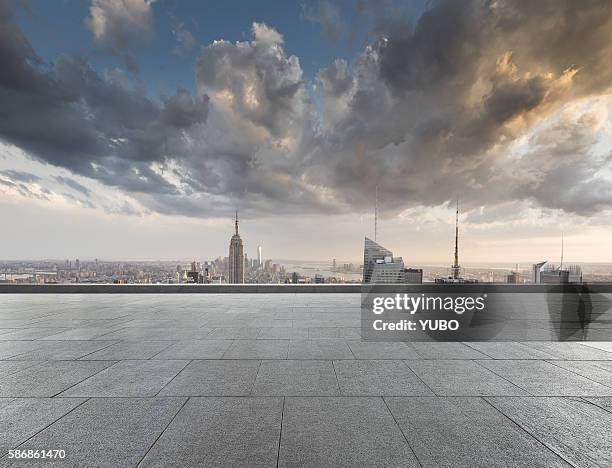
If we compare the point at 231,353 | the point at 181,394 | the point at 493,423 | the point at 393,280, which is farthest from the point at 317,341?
the point at 393,280

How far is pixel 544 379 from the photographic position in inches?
235

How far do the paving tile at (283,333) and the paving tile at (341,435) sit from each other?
403 cm

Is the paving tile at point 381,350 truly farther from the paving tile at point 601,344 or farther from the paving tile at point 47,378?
the paving tile at point 47,378

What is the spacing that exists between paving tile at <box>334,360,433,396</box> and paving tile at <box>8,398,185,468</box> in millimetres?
2975

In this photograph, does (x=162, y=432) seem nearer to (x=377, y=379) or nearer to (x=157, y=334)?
(x=377, y=379)

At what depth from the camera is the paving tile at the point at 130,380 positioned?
528 centimetres

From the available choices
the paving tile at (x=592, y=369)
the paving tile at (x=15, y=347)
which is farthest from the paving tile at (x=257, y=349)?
the paving tile at (x=592, y=369)

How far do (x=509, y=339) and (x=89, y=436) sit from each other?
34.1 ft

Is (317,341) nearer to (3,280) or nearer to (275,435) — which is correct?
(275,435)

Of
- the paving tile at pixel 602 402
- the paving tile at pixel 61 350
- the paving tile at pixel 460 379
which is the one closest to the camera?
the paving tile at pixel 602 402

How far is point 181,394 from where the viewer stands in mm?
5211

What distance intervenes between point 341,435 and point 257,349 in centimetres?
420

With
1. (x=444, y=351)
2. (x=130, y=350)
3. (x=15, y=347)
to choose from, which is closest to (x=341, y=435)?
(x=444, y=351)

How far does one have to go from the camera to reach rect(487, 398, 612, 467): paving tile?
372 cm
